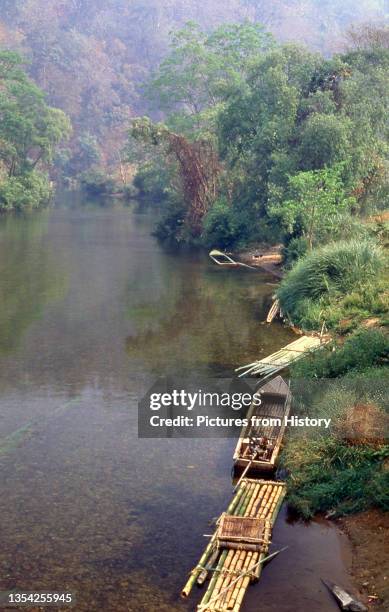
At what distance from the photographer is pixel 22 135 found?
2810 inches

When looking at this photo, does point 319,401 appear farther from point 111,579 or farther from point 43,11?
point 43,11

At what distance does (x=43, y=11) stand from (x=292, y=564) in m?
158

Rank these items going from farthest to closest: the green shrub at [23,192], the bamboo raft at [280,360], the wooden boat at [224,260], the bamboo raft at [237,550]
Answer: the green shrub at [23,192], the wooden boat at [224,260], the bamboo raft at [280,360], the bamboo raft at [237,550]

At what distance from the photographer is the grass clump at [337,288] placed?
22.2 meters

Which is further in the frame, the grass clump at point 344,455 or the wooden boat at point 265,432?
the wooden boat at point 265,432

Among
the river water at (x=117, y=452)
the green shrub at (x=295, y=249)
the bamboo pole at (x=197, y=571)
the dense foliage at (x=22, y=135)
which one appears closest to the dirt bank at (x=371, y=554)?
the river water at (x=117, y=452)

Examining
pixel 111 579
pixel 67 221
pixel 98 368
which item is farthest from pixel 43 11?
pixel 111 579

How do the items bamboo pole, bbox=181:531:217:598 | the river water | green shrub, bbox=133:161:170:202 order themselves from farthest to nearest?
green shrub, bbox=133:161:170:202
the river water
bamboo pole, bbox=181:531:217:598

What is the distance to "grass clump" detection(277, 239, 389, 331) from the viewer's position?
2217 centimetres

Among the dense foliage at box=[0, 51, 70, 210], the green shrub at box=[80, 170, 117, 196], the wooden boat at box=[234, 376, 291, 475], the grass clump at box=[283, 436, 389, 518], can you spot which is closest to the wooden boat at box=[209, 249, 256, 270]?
the wooden boat at box=[234, 376, 291, 475]

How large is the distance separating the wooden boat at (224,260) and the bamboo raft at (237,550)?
25156mm

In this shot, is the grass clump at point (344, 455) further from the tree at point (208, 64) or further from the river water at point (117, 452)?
the tree at point (208, 64)

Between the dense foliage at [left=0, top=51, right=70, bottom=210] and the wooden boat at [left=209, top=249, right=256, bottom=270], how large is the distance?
31504 mm

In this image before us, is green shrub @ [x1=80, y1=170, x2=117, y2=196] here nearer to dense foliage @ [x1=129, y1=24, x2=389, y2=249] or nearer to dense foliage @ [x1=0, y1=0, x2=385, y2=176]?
dense foliage @ [x1=0, y1=0, x2=385, y2=176]
